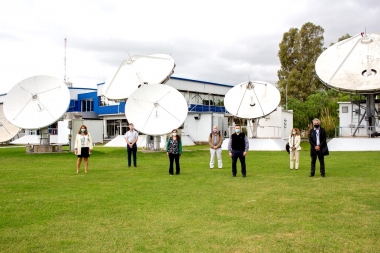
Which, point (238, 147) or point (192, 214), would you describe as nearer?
point (192, 214)

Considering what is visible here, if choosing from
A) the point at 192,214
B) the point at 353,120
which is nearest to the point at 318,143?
the point at 192,214

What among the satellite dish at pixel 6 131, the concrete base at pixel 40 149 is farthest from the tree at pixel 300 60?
the concrete base at pixel 40 149

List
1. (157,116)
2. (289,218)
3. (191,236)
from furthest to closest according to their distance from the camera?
(157,116) → (289,218) → (191,236)

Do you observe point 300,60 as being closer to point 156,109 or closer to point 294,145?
point 156,109

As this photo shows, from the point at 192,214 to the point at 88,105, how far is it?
56464 mm

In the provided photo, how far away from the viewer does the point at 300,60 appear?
67.6m

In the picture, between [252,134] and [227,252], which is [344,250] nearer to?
[227,252]

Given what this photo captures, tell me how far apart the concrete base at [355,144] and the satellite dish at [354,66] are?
366cm

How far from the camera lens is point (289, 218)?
7.98 metres

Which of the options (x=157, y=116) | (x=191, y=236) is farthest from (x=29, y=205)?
(x=157, y=116)

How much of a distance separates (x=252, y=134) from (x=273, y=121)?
5.44 meters

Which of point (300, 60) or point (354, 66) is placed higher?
point (300, 60)

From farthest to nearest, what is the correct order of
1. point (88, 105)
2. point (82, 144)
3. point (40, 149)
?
point (88, 105) < point (40, 149) < point (82, 144)

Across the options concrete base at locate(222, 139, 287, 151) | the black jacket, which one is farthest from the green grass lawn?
concrete base at locate(222, 139, 287, 151)
